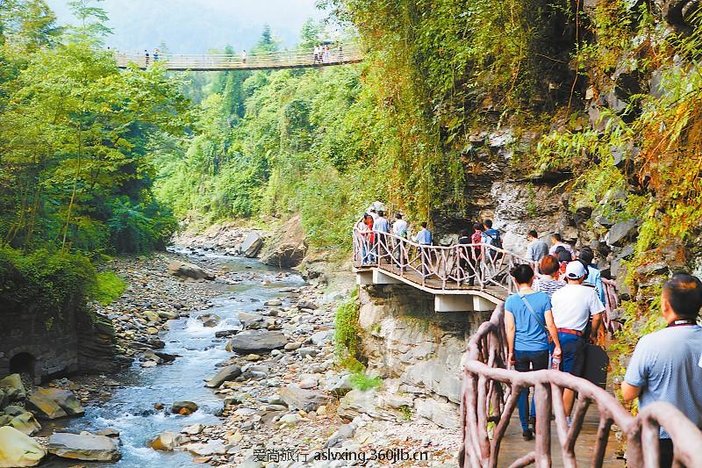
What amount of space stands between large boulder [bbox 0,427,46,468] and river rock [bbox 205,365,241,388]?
4.66 meters

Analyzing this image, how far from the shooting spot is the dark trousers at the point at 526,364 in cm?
420

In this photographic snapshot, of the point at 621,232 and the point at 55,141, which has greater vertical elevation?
the point at 55,141

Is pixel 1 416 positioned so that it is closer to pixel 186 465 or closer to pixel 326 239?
pixel 186 465

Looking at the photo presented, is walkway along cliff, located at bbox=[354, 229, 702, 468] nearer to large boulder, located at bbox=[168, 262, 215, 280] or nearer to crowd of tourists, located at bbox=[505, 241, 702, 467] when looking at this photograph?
crowd of tourists, located at bbox=[505, 241, 702, 467]

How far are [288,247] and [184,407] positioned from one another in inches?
774

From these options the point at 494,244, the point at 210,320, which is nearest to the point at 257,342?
the point at 210,320

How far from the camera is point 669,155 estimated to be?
529cm

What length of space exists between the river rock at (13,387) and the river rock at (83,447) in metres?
2.30

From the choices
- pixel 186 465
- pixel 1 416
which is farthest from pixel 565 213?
pixel 1 416

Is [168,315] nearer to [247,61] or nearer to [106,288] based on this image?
[106,288]

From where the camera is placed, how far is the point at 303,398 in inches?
517

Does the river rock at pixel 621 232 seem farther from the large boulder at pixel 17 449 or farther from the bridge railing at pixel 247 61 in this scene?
the bridge railing at pixel 247 61

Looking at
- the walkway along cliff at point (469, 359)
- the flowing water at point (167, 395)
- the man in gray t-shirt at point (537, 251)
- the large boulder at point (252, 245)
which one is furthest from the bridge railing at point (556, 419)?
the large boulder at point (252, 245)

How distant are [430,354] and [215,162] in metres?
38.9
